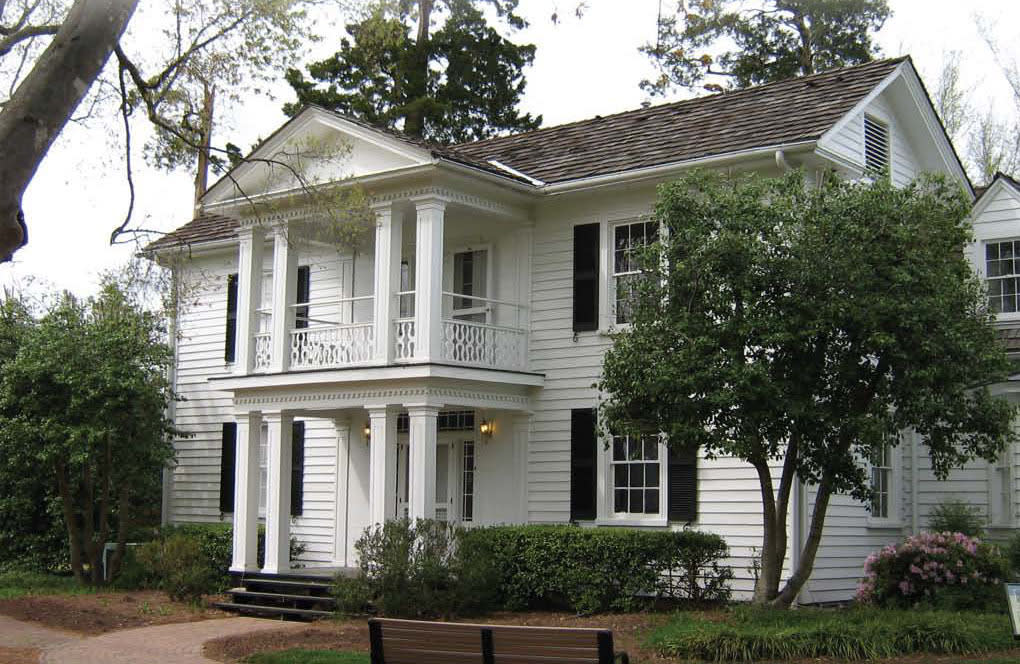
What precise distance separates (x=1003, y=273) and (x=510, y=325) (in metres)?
7.79

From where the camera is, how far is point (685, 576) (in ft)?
54.4

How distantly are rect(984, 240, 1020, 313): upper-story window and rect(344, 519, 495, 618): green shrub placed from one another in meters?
9.09

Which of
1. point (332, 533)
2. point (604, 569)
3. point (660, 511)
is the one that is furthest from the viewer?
point (332, 533)

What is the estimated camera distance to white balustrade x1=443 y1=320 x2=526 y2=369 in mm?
18531

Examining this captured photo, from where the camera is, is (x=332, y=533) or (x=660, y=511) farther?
(x=332, y=533)

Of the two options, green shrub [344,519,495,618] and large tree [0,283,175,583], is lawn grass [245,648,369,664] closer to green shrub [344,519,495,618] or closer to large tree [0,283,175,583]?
green shrub [344,519,495,618]

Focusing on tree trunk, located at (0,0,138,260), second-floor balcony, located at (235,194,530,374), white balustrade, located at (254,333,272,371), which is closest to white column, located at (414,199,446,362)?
second-floor balcony, located at (235,194,530,374)

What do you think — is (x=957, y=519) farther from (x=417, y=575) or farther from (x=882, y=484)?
(x=417, y=575)

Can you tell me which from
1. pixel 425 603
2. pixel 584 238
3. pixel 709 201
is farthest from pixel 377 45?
pixel 425 603

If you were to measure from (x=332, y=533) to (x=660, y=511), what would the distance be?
266 inches

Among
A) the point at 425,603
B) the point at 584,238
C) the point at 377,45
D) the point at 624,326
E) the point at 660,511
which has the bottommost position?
the point at 425,603

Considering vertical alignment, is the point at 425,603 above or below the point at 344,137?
below

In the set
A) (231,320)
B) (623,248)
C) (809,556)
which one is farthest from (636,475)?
(231,320)

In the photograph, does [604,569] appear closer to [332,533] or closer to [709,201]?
[709,201]
